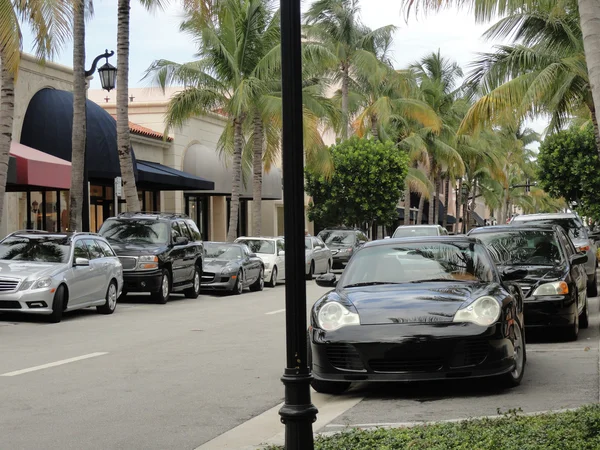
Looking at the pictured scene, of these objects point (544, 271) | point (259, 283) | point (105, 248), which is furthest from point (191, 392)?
point (259, 283)

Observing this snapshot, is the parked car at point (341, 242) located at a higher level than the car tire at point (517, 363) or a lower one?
higher

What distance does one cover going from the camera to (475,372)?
26.8ft

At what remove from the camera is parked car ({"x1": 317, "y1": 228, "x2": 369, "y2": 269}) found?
3678 centimetres

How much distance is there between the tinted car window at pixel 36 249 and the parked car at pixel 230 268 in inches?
296

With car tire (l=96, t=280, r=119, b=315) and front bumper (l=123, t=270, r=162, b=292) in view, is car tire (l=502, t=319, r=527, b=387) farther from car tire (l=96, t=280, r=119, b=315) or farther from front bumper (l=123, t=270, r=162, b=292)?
front bumper (l=123, t=270, r=162, b=292)

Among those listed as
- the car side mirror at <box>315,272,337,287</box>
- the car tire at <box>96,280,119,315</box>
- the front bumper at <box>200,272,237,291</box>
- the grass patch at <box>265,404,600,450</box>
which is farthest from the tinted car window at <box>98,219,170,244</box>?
the grass patch at <box>265,404,600,450</box>

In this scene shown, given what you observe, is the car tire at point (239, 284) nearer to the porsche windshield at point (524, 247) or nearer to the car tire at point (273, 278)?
the car tire at point (273, 278)

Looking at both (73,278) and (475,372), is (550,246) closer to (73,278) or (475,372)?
(475,372)

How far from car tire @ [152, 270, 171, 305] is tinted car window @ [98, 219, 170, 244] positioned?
0.92m

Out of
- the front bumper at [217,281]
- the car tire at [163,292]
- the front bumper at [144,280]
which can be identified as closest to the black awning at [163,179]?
the front bumper at [217,281]

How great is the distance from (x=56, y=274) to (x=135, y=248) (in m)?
5.37

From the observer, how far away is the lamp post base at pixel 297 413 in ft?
17.6

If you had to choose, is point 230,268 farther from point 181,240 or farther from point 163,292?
point 163,292

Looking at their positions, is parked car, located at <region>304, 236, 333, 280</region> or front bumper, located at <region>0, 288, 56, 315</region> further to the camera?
parked car, located at <region>304, 236, 333, 280</region>
